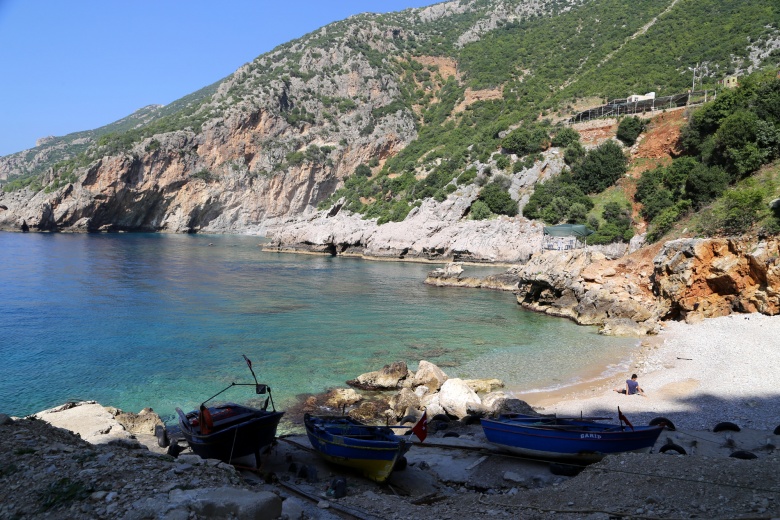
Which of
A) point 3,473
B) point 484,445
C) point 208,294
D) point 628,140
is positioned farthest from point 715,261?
point 628,140

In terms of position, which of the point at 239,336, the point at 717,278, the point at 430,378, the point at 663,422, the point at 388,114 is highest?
the point at 388,114

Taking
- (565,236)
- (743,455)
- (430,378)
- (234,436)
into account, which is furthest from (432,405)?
(565,236)

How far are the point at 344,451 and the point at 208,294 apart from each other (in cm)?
2570

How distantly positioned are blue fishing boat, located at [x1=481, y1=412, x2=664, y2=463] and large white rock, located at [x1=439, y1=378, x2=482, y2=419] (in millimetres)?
3691

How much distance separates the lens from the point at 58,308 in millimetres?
26578

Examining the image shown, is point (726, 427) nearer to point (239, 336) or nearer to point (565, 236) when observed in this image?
point (239, 336)

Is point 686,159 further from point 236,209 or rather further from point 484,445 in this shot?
point 236,209

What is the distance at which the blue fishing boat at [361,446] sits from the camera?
8984 millimetres

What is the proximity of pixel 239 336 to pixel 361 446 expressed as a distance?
1438 centimetres

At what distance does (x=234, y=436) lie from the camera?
9.53m

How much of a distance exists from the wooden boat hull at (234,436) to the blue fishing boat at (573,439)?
478 centimetres

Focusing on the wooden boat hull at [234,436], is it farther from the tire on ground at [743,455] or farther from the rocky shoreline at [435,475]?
the tire on ground at [743,455]

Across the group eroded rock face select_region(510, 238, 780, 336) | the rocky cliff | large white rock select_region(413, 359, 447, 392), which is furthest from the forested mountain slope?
large white rock select_region(413, 359, 447, 392)

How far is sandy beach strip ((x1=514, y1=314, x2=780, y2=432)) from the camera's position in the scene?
12.4m
